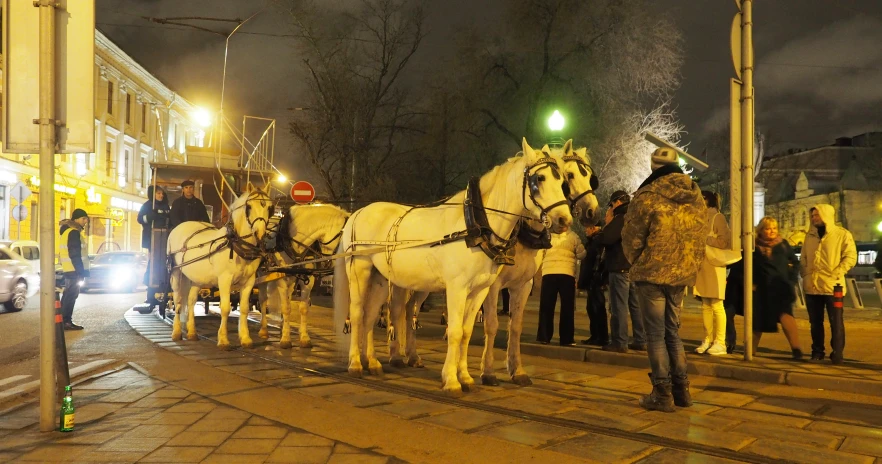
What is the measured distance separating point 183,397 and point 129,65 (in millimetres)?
46057

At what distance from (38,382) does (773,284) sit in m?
8.55

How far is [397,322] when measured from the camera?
8.54 m

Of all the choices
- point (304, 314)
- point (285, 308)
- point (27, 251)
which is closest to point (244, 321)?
point (285, 308)

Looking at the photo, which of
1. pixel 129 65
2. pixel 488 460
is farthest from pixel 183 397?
pixel 129 65

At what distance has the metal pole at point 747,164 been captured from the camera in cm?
872

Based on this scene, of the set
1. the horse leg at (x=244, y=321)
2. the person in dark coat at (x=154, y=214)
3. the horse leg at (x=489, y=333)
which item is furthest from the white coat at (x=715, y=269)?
the person in dark coat at (x=154, y=214)

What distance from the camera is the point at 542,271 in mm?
10320

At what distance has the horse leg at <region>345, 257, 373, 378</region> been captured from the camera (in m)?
7.98

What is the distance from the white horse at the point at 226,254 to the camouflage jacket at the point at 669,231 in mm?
5383

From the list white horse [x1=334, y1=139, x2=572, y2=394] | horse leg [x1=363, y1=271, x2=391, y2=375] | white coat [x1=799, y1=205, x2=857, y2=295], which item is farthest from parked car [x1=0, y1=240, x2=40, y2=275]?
white coat [x1=799, y1=205, x2=857, y2=295]

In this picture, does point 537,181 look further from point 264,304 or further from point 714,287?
point 264,304

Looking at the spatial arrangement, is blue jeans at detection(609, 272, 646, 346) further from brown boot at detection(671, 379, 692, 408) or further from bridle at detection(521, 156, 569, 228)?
bridle at detection(521, 156, 569, 228)

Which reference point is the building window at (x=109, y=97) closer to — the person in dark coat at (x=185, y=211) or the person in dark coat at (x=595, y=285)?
the person in dark coat at (x=185, y=211)

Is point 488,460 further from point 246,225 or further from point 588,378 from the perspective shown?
point 246,225
